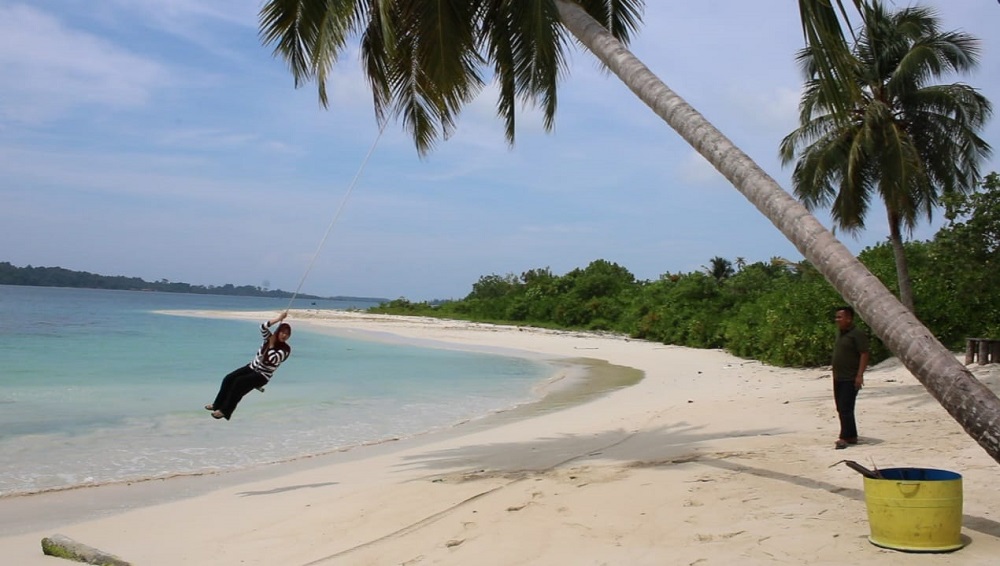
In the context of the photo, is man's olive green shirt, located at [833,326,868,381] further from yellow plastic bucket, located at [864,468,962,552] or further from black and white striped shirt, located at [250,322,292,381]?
black and white striped shirt, located at [250,322,292,381]

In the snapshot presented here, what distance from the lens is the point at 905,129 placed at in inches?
738

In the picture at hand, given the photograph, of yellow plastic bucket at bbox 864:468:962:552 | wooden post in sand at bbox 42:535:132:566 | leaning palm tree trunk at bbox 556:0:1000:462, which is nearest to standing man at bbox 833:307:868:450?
leaning palm tree trunk at bbox 556:0:1000:462

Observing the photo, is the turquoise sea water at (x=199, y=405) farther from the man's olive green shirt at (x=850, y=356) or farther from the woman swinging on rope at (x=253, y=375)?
the man's olive green shirt at (x=850, y=356)

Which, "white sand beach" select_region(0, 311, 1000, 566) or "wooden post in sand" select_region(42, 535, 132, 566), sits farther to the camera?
"wooden post in sand" select_region(42, 535, 132, 566)

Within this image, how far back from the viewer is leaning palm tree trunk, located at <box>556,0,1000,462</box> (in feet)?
13.9

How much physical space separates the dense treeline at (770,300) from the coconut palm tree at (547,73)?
27.4 ft

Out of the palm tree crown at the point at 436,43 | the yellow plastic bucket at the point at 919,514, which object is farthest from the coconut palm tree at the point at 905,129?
the yellow plastic bucket at the point at 919,514

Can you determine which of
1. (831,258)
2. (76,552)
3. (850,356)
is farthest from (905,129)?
(76,552)

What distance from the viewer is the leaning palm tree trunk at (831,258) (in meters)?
4.23

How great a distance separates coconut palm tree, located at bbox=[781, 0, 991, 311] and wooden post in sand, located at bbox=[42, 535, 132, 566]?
16321 millimetres

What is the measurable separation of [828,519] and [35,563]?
576cm

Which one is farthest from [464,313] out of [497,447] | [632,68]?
[632,68]

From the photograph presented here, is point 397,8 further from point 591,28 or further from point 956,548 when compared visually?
point 956,548

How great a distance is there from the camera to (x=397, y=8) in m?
9.21
